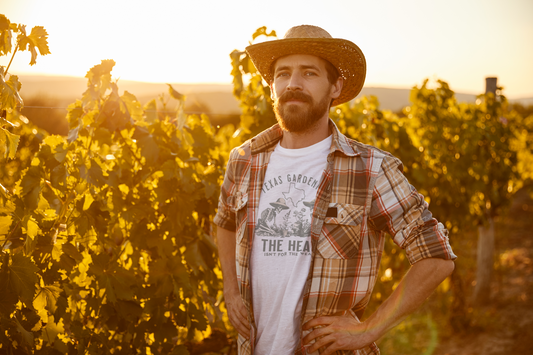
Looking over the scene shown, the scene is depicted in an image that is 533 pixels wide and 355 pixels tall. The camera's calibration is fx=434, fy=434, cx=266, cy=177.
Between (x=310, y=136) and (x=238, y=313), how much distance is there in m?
0.92

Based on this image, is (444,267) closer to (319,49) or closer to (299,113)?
(299,113)

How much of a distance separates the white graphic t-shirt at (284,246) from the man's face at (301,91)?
0.14 metres

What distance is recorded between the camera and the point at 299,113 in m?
2.04

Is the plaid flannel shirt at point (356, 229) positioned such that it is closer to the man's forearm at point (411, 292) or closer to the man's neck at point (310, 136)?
the man's forearm at point (411, 292)

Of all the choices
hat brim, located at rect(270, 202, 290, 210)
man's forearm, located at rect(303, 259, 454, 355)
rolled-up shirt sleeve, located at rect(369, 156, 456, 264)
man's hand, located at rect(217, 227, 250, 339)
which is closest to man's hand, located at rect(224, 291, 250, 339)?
man's hand, located at rect(217, 227, 250, 339)

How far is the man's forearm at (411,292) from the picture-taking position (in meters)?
1.68

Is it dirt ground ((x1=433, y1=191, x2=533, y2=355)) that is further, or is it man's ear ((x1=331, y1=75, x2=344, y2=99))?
dirt ground ((x1=433, y1=191, x2=533, y2=355))

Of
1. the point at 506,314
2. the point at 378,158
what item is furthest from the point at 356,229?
the point at 506,314

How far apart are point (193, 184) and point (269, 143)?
0.46 metres

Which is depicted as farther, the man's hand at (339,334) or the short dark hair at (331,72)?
the short dark hair at (331,72)

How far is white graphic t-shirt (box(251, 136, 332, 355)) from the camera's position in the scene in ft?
6.11

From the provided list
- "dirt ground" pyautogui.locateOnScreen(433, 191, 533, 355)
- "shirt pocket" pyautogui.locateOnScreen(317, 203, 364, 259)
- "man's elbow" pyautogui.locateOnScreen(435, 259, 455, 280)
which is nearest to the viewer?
"man's elbow" pyautogui.locateOnScreen(435, 259, 455, 280)

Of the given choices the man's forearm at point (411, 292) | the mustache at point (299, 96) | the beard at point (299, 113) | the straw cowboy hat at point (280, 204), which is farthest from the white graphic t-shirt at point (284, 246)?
the man's forearm at point (411, 292)

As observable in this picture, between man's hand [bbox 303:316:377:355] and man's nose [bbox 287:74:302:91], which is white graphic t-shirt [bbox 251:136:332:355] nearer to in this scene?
man's hand [bbox 303:316:377:355]
